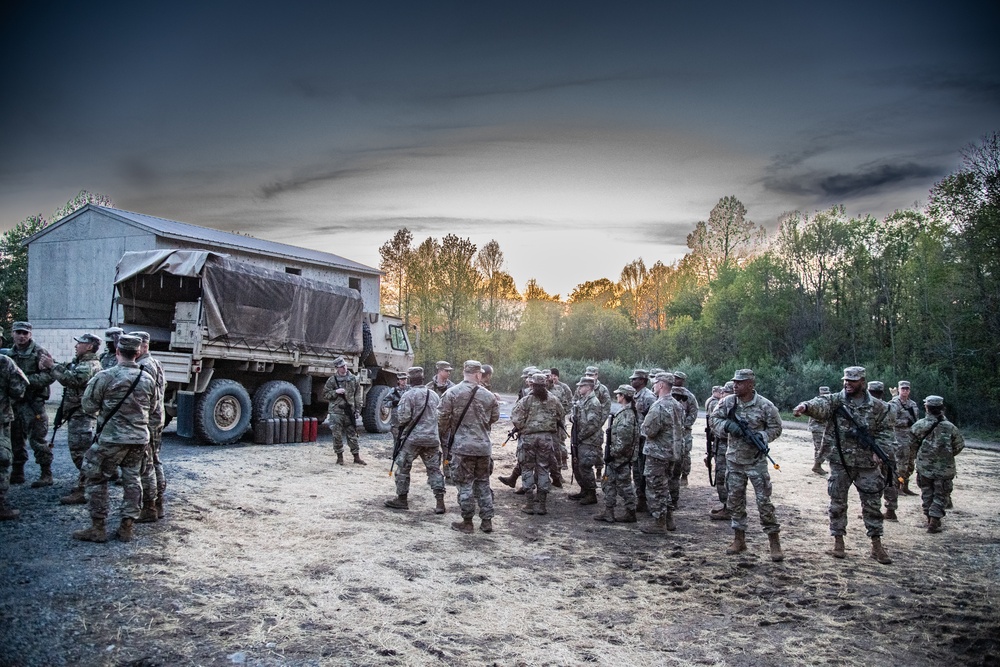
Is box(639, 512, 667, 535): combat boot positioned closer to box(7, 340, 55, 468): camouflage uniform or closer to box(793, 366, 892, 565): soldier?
box(793, 366, 892, 565): soldier

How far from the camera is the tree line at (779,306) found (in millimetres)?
22828

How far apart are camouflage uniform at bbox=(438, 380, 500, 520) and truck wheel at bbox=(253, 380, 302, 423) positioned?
6541 mm

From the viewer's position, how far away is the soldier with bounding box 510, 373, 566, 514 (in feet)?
28.8

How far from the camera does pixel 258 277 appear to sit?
13344mm

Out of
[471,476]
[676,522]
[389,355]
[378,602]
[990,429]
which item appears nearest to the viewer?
[378,602]

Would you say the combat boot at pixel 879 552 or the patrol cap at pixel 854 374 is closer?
the combat boot at pixel 879 552

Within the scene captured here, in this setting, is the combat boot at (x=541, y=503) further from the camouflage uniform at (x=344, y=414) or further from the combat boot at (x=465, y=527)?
the camouflage uniform at (x=344, y=414)

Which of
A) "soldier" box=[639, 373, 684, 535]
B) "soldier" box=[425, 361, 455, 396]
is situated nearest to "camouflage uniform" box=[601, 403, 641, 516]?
"soldier" box=[639, 373, 684, 535]

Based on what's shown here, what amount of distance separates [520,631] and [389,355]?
12667mm

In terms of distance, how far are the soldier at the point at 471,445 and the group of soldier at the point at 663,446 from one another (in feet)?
0.04

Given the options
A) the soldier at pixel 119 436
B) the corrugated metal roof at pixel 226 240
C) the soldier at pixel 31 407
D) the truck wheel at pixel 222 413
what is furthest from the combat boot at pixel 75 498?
the corrugated metal roof at pixel 226 240

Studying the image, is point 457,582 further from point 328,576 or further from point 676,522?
point 676,522

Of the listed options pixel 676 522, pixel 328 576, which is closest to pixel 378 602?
pixel 328 576

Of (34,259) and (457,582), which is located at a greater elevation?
(34,259)
